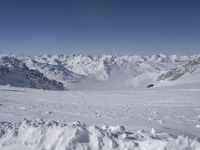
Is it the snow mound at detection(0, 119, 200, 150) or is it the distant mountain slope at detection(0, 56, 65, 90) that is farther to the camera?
the distant mountain slope at detection(0, 56, 65, 90)

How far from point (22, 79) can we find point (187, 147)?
6481 inches

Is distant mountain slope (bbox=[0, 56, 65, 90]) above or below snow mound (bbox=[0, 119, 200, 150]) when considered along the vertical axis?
above

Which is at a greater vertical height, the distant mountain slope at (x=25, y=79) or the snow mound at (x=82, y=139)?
the distant mountain slope at (x=25, y=79)

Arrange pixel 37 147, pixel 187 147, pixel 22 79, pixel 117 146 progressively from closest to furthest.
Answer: pixel 187 147 < pixel 117 146 < pixel 37 147 < pixel 22 79

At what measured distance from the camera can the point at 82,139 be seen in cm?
955

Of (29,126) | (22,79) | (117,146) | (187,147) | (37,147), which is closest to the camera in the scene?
(187,147)

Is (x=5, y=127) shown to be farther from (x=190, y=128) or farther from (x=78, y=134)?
(x=190, y=128)

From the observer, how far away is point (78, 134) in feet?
31.4

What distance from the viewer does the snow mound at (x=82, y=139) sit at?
8391mm

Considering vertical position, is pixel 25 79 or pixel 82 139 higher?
pixel 25 79

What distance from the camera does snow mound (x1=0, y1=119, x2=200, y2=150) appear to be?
27.5ft

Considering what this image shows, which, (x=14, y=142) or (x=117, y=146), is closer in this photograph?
(x=117, y=146)

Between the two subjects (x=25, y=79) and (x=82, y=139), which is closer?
(x=82, y=139)

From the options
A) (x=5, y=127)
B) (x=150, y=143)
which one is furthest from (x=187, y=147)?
(x=5, y=127)
